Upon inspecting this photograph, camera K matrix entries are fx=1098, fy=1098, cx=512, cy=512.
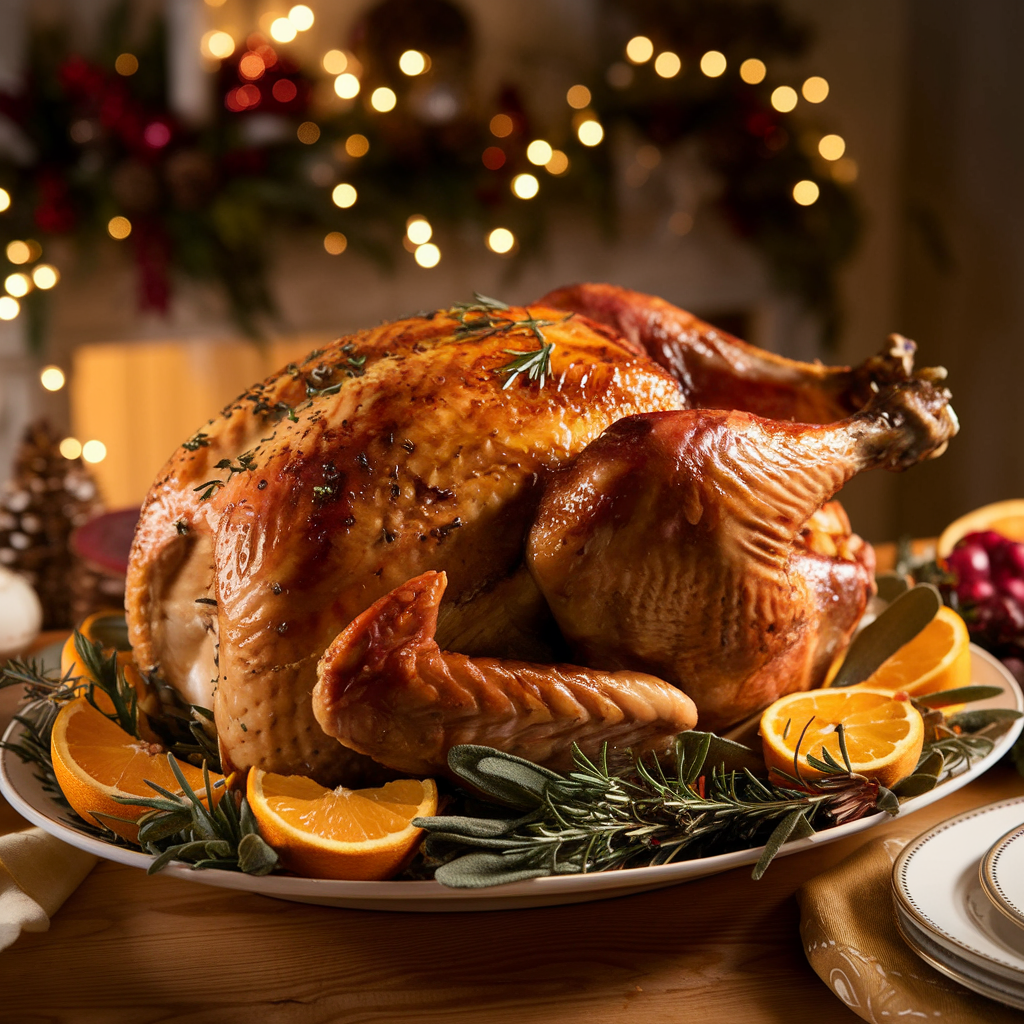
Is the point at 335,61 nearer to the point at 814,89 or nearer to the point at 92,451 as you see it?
the point at 92,451

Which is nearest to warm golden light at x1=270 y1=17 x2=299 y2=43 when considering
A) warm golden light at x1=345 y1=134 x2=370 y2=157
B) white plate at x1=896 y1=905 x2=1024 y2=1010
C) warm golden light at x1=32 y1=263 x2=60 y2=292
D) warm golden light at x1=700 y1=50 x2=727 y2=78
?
warm golden light at x1=345 y1=134 x2=370 y2=157

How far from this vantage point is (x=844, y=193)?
407cm

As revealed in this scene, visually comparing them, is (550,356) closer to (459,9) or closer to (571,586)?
(571,586)

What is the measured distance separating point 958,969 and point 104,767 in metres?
0.87

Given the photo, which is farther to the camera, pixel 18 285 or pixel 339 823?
pixel 18 285

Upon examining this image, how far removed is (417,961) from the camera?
106cm

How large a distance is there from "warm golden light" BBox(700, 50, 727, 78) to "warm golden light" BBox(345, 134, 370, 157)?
129 cm

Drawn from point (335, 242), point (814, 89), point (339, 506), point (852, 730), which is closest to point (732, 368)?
point (852, 730)

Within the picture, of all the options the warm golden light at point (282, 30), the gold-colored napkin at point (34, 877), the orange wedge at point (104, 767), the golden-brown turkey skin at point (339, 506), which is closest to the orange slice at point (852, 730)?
the golden-brown turkey skin at point (339, 506)

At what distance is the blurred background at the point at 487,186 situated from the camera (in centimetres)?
338

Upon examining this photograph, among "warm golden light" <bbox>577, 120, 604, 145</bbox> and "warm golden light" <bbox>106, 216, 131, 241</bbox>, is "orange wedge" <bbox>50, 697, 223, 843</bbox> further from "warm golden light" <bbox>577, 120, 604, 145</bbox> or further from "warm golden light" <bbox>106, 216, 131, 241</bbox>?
"warm golden light" <bbox>577, 120, 604, 145</bbox>

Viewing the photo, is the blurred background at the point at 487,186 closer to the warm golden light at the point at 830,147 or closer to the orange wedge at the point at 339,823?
the warm golden light at the point at 830,147

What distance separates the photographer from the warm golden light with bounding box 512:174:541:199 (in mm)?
3729

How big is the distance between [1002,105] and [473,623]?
12.0 feet
